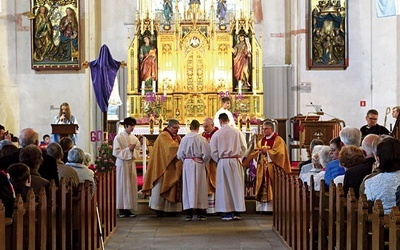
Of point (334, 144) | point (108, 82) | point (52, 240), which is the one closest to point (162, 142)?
point (108, 82)

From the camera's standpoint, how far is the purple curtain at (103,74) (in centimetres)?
1677

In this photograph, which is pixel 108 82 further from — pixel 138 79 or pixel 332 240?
pixel 332 240

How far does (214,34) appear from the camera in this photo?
69.6 ft

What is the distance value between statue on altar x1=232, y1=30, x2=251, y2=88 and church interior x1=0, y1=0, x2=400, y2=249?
1.1 inches

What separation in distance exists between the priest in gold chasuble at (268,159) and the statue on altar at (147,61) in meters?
7.89

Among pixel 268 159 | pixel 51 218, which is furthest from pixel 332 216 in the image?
pixel 268 159

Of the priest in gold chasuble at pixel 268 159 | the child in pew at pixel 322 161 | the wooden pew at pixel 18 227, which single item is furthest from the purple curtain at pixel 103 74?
the wooden pew at pixel 18 227

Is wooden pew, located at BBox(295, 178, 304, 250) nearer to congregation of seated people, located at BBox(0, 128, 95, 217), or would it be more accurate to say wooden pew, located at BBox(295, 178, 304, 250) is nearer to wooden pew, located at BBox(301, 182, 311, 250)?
wooden pew, located at BBox(301, 182, 311, 250)

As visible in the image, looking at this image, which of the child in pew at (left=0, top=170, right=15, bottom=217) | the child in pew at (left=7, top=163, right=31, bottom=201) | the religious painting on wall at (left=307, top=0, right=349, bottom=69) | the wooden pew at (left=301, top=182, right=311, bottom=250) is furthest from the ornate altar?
the child in pew at (left=0, top=170, right=15, bottom=217)

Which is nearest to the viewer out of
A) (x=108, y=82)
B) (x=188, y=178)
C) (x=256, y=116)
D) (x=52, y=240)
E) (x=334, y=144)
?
(x=52, y=240)

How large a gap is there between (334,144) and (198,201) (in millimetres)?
4410

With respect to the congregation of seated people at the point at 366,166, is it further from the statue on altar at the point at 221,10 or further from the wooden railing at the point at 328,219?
the statue on altar at the point at 221,10

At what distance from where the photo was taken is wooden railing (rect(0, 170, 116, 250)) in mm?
6293

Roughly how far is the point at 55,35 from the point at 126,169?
902 cm
